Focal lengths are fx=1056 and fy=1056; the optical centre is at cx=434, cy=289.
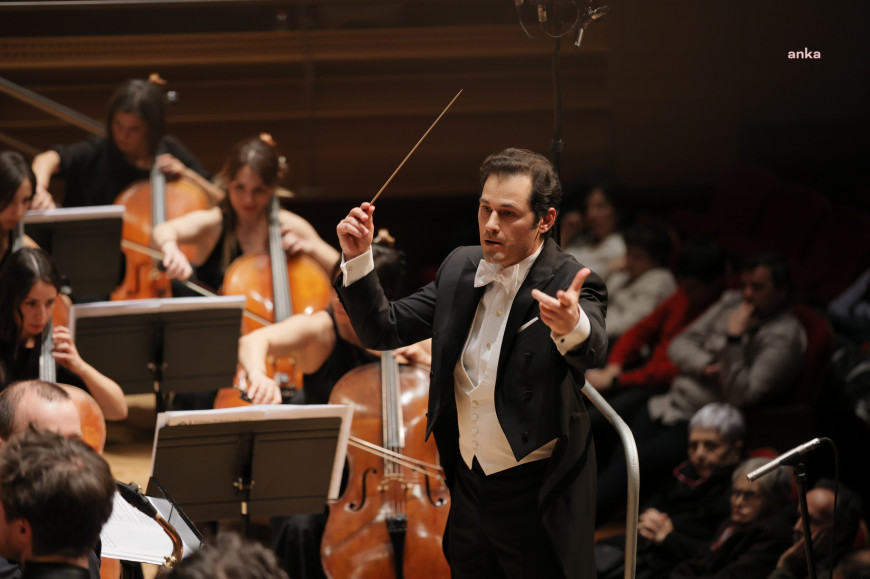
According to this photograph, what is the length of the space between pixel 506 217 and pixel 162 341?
140 centimetres

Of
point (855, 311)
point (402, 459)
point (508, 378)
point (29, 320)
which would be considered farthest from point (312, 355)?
→ point (855, 311)

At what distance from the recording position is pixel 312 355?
3.21m

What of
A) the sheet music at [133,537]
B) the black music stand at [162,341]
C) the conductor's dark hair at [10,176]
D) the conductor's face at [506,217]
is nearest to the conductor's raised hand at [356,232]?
the conductor's face at [506,217]

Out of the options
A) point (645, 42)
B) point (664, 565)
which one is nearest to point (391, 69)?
point (645, 42)

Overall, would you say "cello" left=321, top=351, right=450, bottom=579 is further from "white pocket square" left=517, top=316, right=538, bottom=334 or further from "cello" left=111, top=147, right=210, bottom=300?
"cello" left=111, top=147, right=210, bottom=300

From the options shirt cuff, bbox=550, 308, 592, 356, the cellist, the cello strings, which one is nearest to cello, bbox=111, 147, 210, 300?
the cellist

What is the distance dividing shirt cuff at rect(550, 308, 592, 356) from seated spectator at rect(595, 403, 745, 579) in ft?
5.38

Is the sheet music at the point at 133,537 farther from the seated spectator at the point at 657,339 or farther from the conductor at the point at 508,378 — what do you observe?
the seated spectator at the point at 657,339

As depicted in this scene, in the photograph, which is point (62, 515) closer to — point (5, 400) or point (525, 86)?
point (5, 400)

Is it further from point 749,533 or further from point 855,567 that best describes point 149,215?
point 855,567

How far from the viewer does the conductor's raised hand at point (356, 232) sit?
2047 mm

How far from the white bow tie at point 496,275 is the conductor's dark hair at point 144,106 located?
2.33 meters

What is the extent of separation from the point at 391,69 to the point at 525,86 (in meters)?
0.78

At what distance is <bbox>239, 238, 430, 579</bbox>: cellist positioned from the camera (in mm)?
3002
